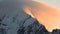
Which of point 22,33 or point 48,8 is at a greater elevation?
point 48,8

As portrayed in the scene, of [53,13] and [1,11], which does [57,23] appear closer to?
[53,13]

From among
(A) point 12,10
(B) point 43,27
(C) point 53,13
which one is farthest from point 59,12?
(A) point 12,10

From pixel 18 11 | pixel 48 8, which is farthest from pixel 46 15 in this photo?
pixel 18 11

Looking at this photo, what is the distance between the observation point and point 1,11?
92cm

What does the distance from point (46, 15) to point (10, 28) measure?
20cm

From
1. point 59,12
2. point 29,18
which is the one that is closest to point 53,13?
point 59,12

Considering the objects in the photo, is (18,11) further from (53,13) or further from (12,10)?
(53,13)

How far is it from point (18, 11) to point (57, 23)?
8.1 inches

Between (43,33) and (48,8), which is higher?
(48,8)

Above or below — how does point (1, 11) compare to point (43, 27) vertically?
above

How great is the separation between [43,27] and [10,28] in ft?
0.52

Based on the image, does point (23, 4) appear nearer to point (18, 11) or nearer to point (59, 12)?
point (18, 11)

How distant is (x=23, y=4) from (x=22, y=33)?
15 cm

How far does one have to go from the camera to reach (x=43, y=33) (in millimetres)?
895
